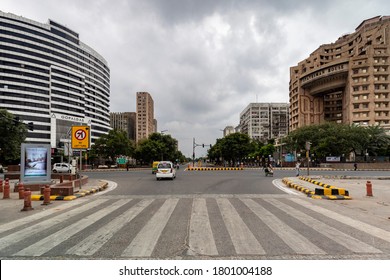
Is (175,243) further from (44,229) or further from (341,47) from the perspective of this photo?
(341,47)

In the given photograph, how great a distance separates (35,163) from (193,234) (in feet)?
43.4

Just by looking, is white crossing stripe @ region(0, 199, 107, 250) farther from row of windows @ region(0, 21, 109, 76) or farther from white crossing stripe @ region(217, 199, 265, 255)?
row of windows @ region(0, 21, 109, 76)

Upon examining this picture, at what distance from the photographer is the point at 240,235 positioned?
5668mm

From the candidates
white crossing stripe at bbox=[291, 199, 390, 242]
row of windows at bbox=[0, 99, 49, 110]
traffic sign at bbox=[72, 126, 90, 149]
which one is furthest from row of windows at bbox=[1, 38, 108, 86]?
white crossing stripe at bbox=[291, 199, 390, 242]

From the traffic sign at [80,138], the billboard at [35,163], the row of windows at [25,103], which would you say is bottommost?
the billboard at [35,163]

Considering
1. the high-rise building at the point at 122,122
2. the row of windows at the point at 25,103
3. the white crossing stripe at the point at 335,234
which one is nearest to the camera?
the white crossing stripe at the point at 335,234

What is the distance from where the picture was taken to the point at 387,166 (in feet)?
159

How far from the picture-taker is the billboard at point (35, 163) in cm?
1404

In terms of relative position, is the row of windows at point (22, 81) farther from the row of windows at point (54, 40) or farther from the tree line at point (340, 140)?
the tree line at point (340, 140)

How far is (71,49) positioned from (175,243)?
4050 inches

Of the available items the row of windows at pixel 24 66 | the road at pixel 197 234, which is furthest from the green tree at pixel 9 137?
the row of windows at pixel 24 66

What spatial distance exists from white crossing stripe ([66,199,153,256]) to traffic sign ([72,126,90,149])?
340 inches

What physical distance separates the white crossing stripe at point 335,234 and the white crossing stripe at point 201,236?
9.28ft

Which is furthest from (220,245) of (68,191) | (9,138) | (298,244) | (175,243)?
(9,138)
